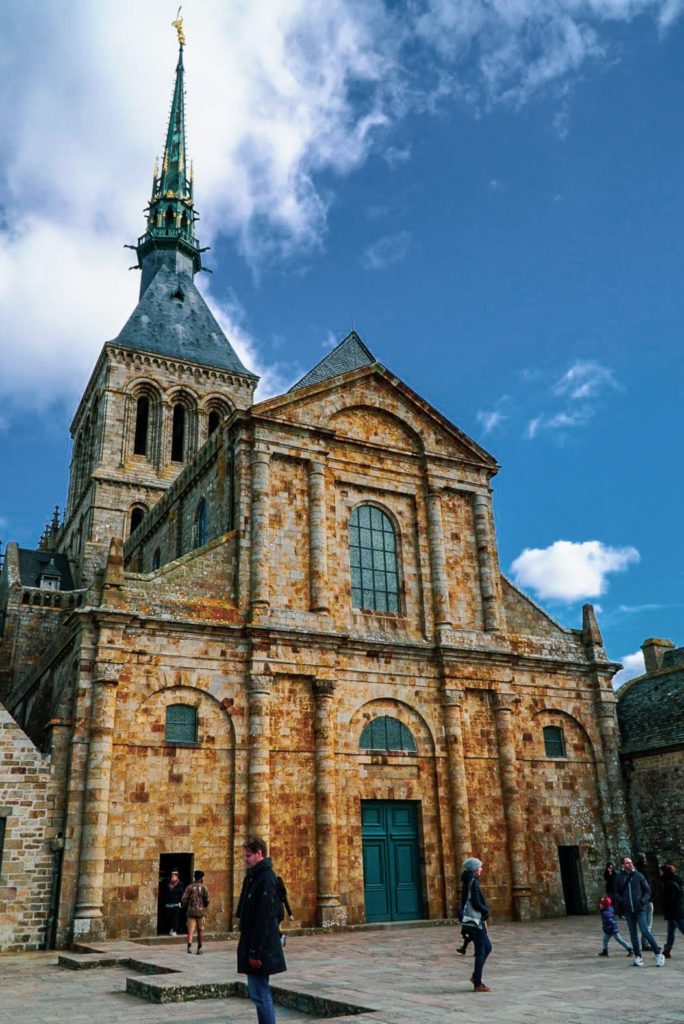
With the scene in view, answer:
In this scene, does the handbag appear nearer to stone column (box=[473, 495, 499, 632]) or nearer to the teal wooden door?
the teal wooden door

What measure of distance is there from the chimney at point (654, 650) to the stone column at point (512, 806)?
10.3 meters

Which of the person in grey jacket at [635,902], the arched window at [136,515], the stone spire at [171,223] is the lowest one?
the person in grey jacket at [635,902]

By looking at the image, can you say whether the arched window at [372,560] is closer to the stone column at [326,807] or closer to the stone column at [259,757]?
the stone column at [326,807]

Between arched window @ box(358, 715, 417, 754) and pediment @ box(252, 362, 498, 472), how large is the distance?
818 cm

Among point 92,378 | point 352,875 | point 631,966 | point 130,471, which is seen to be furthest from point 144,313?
point 631,966

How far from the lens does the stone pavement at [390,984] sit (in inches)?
332

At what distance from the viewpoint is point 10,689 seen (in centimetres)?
3612

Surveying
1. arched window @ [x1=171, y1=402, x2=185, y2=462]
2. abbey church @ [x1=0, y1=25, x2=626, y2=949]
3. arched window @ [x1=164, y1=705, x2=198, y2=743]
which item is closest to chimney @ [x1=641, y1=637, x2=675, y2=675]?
abbey church @ [x1=0, y1=25, x2=626, y2=949]

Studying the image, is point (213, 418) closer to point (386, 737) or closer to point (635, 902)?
point (386, 737)

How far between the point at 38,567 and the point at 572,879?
3087cm

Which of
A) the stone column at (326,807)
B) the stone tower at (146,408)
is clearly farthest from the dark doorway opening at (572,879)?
the stone tower at (146,408)

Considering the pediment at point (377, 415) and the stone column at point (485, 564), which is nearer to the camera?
the pediment at point (377, 415)

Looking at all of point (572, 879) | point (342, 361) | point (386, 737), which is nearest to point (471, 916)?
point (386, 737)

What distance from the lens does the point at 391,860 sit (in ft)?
69.4
